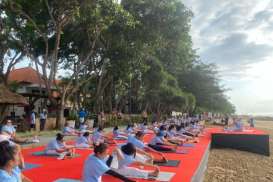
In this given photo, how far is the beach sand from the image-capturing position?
1449cm

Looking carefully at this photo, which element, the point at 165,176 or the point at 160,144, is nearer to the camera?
the point at 165,176

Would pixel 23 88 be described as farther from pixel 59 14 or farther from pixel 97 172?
pixel 97 172

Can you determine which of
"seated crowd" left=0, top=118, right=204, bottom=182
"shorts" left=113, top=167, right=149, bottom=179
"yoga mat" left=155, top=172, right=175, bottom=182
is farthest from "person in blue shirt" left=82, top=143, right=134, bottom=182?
"yoga mat" left=155, top=172, right=175, bottom=182

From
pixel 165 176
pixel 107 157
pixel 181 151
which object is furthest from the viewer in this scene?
pixel 181 151

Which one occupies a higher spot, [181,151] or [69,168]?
[181,151]

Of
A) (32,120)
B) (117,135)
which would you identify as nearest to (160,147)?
(117,135)

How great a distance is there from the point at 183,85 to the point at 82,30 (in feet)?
103

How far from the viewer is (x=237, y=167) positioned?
17109 mm

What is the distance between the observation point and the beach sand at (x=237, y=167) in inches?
571

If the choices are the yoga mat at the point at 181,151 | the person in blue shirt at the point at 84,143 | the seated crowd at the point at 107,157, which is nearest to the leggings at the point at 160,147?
the seated crowd at the point at 107,157

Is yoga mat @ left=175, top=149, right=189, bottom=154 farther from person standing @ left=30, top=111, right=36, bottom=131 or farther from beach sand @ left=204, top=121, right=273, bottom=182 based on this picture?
person standing @ left=30, top=111, right=36, bottom=131

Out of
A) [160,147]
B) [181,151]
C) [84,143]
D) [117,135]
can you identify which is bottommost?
[181,151]

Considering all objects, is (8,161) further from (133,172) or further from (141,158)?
(141,158)

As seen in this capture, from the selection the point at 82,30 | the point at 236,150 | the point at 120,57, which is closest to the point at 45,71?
the point at 82,30
